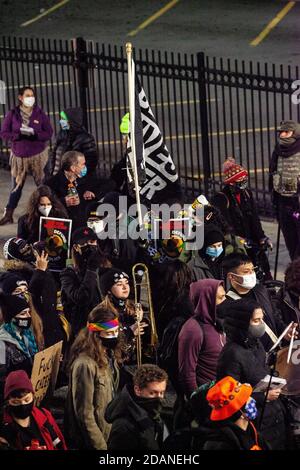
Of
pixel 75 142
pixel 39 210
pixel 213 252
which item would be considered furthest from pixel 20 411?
pixel 75 142

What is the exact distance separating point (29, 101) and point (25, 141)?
0.59m

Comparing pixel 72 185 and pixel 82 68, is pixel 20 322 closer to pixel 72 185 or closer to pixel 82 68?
pixel 72 185

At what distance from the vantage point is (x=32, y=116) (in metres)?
19.4

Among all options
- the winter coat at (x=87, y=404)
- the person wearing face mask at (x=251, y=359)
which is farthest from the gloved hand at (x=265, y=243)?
the winter coat at (x=87, y=404)

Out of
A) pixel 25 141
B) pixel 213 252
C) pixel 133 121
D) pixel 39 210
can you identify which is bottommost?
pixel 213 252

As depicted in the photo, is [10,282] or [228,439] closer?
[228,439]

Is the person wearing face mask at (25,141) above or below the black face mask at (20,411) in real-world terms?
above

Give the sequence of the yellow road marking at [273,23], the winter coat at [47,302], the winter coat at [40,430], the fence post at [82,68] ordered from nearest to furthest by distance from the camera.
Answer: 1. the winter coat at [40,430]
2. the winter coat at [47,302]
3. the fence post at [82,68]
4. the yellow road marking at [273,23]

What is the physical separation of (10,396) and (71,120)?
7.66m

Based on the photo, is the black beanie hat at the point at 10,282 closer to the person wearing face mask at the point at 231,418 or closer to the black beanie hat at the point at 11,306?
the black beanie hat at the point at 11,306

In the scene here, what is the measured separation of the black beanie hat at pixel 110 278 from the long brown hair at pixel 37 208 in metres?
2.28

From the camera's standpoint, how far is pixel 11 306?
12633mm

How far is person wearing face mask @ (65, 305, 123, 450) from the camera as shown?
11570 millimetres

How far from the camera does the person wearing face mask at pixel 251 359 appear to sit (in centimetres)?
1139
